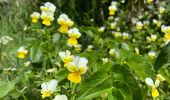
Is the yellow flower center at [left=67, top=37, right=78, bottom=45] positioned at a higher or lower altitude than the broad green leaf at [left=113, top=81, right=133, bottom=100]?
higher

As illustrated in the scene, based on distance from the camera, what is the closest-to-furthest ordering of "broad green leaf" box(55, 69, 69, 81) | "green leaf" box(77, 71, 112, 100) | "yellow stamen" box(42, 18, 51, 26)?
"green leaf" box(77, 71, 112, 100) < "broad green leaf" box(55, 69, 69, 81) < "yellow stamen" box(42, 18, 51, 26)

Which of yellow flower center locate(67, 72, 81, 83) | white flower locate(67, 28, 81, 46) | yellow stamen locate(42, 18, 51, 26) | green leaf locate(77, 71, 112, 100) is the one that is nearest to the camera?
green leaf locate(77, 71, 112, 100)

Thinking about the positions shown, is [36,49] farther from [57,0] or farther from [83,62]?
[57,0]

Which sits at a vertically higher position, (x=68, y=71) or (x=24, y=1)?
(x=24, y=1)

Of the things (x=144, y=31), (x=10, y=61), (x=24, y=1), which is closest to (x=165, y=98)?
(x=10, y=61)

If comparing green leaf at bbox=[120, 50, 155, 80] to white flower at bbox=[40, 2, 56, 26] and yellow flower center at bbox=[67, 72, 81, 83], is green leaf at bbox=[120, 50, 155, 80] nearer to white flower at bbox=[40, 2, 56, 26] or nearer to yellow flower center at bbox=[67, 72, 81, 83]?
yellow flower center at bbox=[67, 72, 81, 83]

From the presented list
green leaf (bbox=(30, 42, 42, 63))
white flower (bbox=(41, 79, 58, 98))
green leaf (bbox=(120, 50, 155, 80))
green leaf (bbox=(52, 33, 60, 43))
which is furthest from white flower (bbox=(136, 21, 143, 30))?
white flower (bbox=(41, 79, 58, 98))
